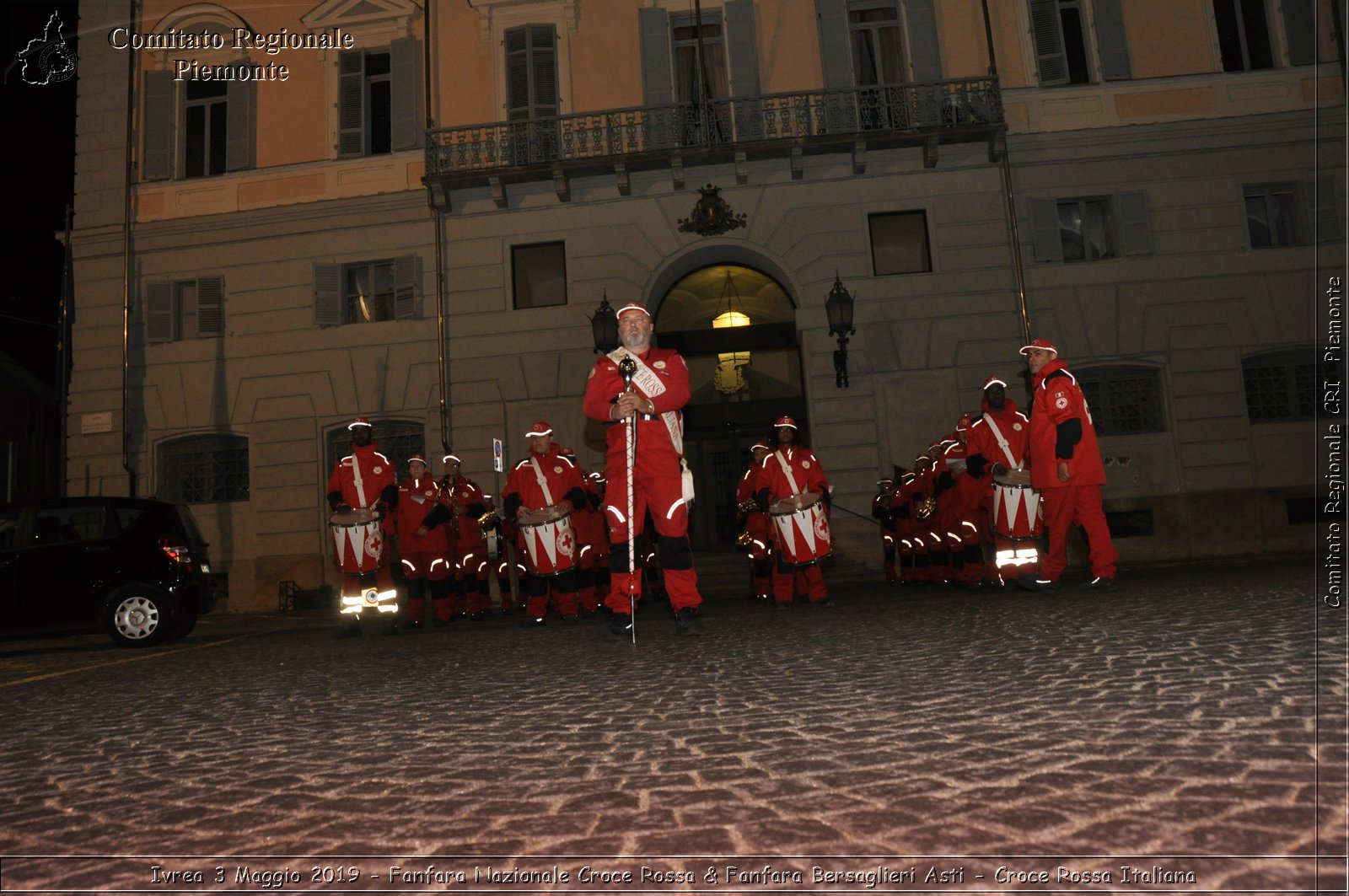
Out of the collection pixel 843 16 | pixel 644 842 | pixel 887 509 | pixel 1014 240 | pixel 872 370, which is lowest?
pixel 644 842

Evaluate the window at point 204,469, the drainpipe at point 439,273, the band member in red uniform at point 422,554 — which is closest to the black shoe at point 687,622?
the band member in red uniform at point 422,554

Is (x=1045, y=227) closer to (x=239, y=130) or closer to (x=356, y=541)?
(x=356, y=541)

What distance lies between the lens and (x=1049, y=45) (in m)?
17.9

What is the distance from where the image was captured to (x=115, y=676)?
6566 millimetres

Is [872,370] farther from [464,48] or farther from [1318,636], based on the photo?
[1318,636]

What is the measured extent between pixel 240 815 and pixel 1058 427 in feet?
25.8

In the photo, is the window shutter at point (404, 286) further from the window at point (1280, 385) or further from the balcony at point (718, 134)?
the window at point (1280, 385)

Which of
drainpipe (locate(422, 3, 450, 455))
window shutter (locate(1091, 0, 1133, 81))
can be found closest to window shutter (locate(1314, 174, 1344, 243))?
window shutter (locate(1091, 0, 1133, 81))

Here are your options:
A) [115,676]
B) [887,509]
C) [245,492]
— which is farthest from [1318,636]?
[245,492]

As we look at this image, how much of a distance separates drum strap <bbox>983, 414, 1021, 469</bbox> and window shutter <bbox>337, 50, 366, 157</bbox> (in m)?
13.9

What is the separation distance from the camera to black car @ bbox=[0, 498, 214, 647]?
979 cm

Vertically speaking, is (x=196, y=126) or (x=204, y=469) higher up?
(x=196, y=126)

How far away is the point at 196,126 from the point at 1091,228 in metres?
17.7

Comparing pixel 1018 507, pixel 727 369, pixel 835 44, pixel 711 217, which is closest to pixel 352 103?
pixel 711 217
